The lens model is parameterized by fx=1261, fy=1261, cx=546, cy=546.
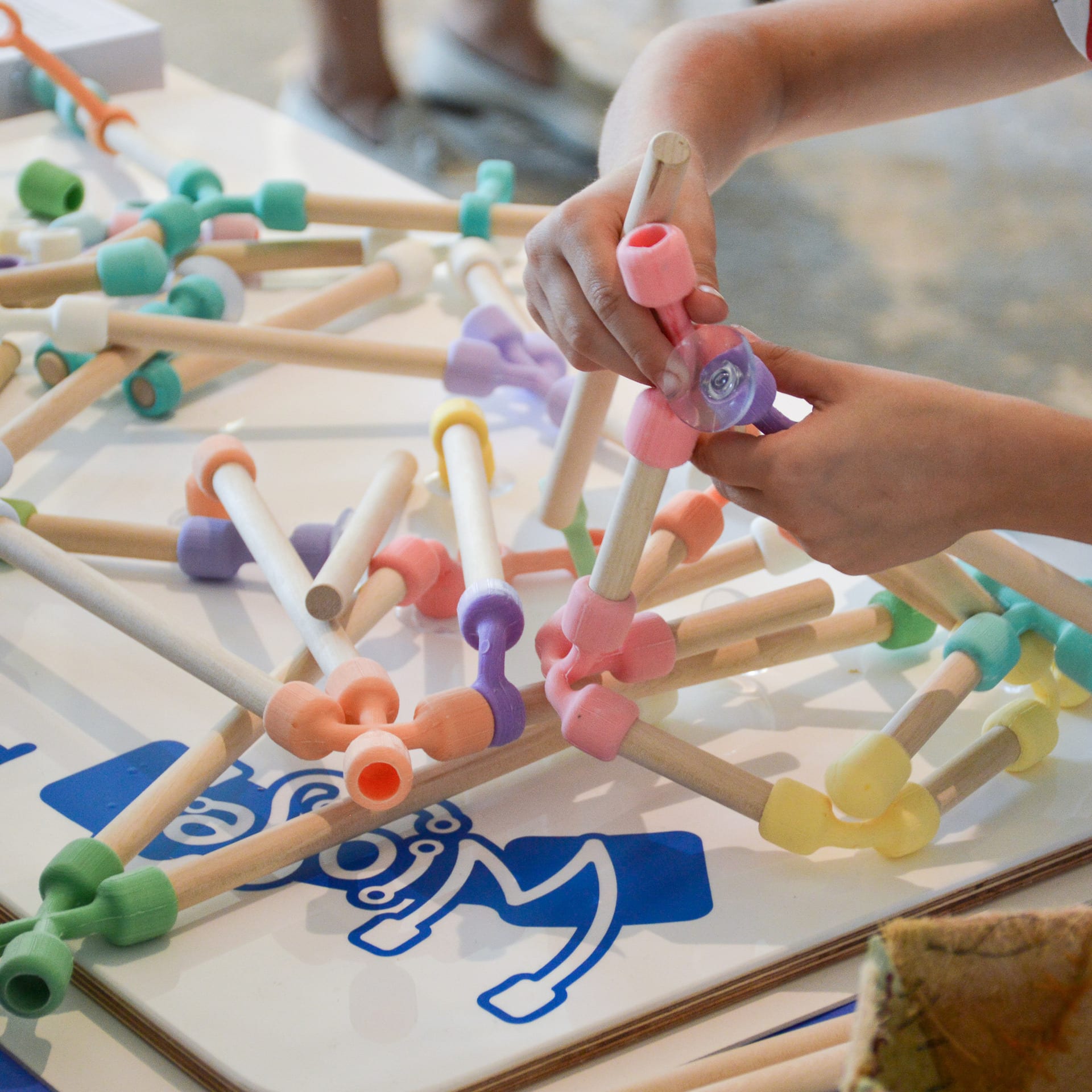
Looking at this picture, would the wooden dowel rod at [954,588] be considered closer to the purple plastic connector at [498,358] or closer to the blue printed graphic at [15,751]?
the purple plastic connector at [498,358]

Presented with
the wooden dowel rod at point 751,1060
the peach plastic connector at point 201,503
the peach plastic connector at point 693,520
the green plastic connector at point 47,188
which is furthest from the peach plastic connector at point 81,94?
the wooden dowel rod at point 751,1060

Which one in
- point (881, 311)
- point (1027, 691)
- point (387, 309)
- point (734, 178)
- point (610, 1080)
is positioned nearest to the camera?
point (610, 1080)

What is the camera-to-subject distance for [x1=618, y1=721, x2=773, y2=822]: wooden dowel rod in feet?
2.07

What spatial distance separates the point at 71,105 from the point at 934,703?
1.11 metres

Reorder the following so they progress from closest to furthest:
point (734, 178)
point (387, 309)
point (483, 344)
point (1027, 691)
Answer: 1. point (1027, 691)
2. point (483, 344)
3. point (387, 309)
4. point (734, 178)

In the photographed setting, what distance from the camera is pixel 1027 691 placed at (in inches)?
30.3

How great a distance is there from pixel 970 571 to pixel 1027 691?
0.27 ft

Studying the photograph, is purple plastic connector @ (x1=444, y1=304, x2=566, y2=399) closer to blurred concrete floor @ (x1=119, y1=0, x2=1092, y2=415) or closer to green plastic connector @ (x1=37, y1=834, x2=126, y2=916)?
green plastic connector @ (x1=37, y1=834, x2=126, y2=916)

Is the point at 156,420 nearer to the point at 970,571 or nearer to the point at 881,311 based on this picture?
the point at 970,571

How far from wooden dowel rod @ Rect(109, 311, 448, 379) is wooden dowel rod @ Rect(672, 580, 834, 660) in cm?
37

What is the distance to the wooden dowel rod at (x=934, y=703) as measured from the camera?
67 centimetres

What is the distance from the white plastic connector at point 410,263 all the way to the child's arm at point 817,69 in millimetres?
362

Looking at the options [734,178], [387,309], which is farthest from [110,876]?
[734,178]

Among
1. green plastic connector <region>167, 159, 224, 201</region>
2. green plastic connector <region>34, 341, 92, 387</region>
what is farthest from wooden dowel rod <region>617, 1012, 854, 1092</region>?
green plastic connector <region>167, 159, 224, 201</region>
